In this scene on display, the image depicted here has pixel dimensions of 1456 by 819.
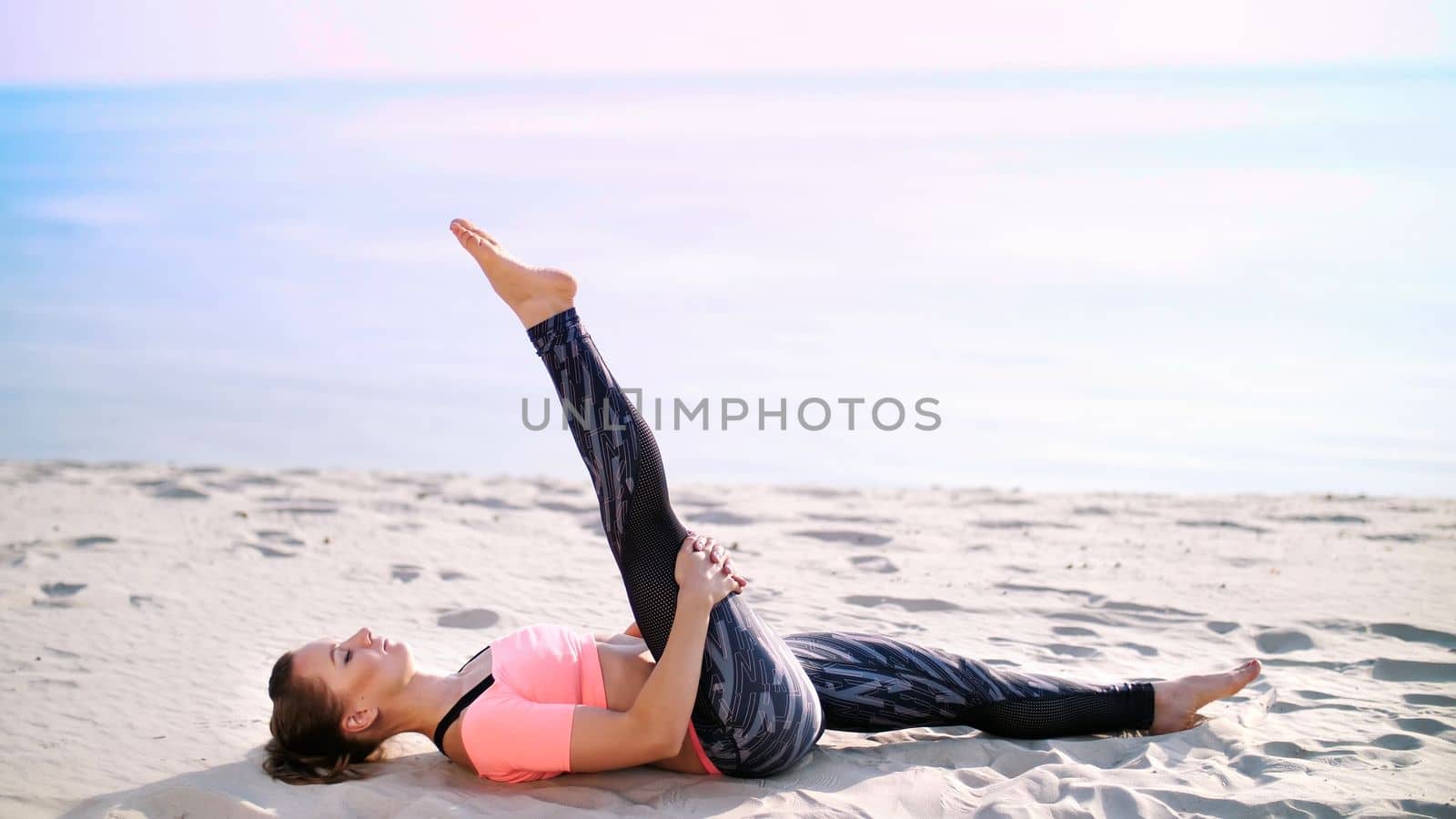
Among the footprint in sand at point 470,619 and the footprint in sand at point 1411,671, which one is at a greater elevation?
the footprint in sand at point 1411,671

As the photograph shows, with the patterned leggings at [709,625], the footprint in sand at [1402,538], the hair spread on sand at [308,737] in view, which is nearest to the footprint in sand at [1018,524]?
Result: the footprint in sand at [1402,538]

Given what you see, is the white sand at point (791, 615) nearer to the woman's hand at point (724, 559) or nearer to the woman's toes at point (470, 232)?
the woman's hand at point (724, 559)

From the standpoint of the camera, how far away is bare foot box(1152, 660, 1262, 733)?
3.15 m

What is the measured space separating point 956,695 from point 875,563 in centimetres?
218

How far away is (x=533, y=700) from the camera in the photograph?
2.70 m

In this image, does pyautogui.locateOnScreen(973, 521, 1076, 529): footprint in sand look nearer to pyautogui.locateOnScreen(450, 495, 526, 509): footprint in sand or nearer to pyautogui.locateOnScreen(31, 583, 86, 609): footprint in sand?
pyautogui.locateOnScreen(450, 495, 526, 509): footprint in sand

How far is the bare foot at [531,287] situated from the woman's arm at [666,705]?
0.66 metres

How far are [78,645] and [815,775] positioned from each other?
2.49 m

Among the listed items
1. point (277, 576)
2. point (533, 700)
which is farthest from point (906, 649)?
point (277, 576)

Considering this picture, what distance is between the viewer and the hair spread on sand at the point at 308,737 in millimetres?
2682

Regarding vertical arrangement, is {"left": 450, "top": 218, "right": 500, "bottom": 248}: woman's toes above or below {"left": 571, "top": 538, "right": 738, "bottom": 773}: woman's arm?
above

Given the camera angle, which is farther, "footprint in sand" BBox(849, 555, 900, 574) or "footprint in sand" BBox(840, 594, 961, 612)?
"footprint in sand" BBox(849, 555, 900, 574)

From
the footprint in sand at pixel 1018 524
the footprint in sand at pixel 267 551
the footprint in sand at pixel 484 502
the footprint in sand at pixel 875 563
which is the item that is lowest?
the footprint in sand at pixel 267 551

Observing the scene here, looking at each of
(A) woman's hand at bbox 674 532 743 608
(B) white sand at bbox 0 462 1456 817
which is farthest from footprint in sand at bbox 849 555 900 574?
(A) woman's hand at bbox 674 532 743 608
